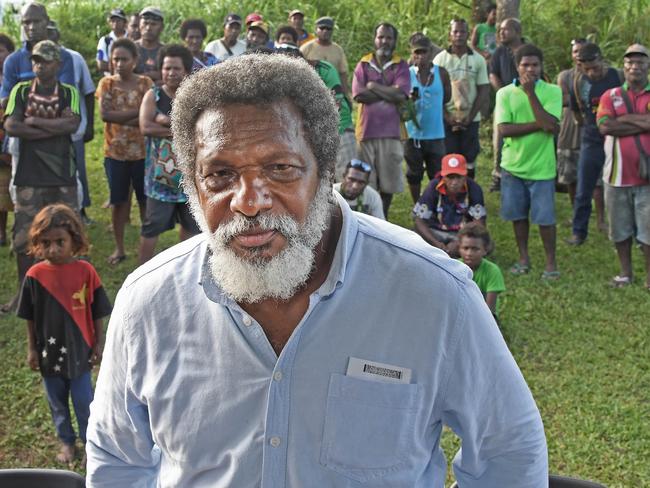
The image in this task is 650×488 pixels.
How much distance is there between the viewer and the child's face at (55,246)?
16.1 feet

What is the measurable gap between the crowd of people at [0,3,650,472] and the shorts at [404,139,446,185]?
0.04 ft

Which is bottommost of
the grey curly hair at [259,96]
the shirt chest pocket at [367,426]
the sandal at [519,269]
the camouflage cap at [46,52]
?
the sandal at [519,269]

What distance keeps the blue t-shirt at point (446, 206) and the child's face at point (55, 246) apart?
136 inches

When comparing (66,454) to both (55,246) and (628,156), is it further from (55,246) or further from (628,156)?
(628,156)

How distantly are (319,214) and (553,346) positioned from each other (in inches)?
190

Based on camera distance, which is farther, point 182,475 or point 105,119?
point 105,119

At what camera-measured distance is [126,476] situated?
2.22 meters

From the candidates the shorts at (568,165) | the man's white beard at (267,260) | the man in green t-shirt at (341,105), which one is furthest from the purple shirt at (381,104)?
the man's white beard at (267,260)

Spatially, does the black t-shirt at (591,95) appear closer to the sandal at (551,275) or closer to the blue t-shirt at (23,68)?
the sandal at (551,275)

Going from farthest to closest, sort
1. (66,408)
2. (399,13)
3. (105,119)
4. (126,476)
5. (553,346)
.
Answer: (399,13), (105,119), (553,346), (66,408), (126,476)

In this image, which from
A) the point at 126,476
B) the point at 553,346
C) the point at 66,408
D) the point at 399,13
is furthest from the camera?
the point at 399,13

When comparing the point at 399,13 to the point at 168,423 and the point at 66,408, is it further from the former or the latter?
the point at 168,423

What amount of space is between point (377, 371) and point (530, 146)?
6.32 metres

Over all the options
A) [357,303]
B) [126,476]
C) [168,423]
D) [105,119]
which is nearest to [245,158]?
[357,303]
